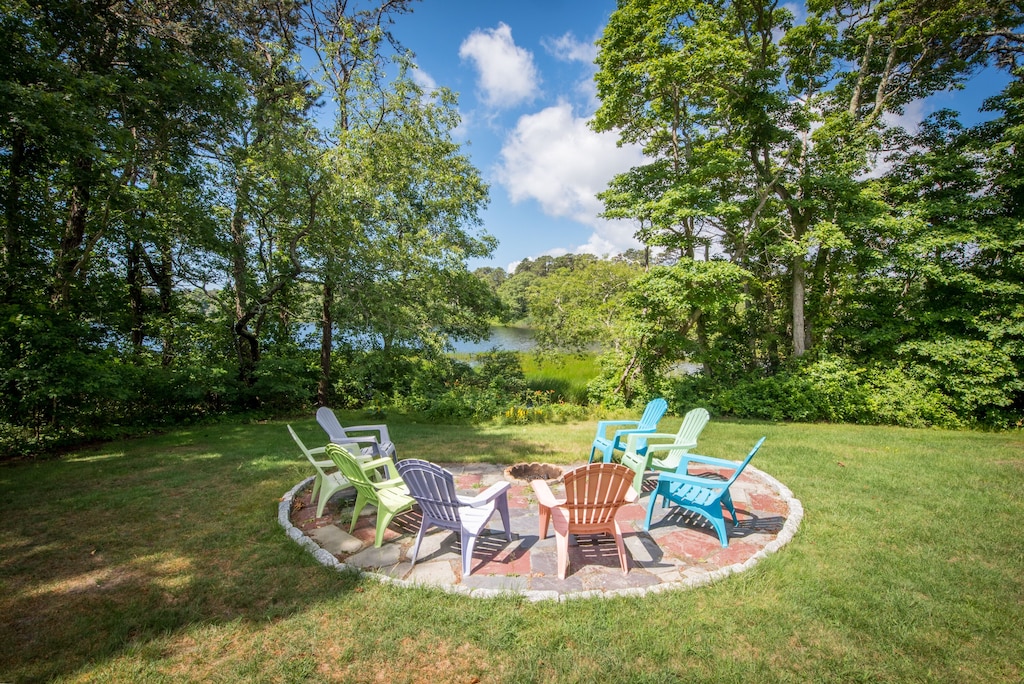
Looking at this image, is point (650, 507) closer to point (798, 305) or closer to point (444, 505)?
point (444, 505)

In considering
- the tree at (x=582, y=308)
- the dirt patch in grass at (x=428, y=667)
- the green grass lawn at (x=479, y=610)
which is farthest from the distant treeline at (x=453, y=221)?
the dirt patch in grass at (x=428, y=667)

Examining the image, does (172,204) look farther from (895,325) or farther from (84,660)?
(895,325)

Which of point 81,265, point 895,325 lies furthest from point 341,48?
point 895,325

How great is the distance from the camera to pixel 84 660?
2.15 m

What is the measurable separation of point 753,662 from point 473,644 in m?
1.51

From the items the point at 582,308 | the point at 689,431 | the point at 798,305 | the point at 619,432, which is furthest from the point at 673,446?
the point at 582,308

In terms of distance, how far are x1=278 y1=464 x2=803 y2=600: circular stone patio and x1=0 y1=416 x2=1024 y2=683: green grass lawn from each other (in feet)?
0.40

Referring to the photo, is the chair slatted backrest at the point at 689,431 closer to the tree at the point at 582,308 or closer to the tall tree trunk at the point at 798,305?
the tree at the point at 582,308

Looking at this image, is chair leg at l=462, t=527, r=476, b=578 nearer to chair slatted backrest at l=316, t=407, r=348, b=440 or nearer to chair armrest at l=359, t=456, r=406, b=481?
chair armrest at l=359, t=456, r=406, b=481

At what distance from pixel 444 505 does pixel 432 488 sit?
0.16m

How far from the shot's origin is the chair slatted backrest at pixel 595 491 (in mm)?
2907

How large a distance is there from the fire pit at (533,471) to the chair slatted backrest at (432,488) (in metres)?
1.90

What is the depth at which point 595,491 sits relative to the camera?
9.72 feet

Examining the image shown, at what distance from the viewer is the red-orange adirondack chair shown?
9.54 ft
